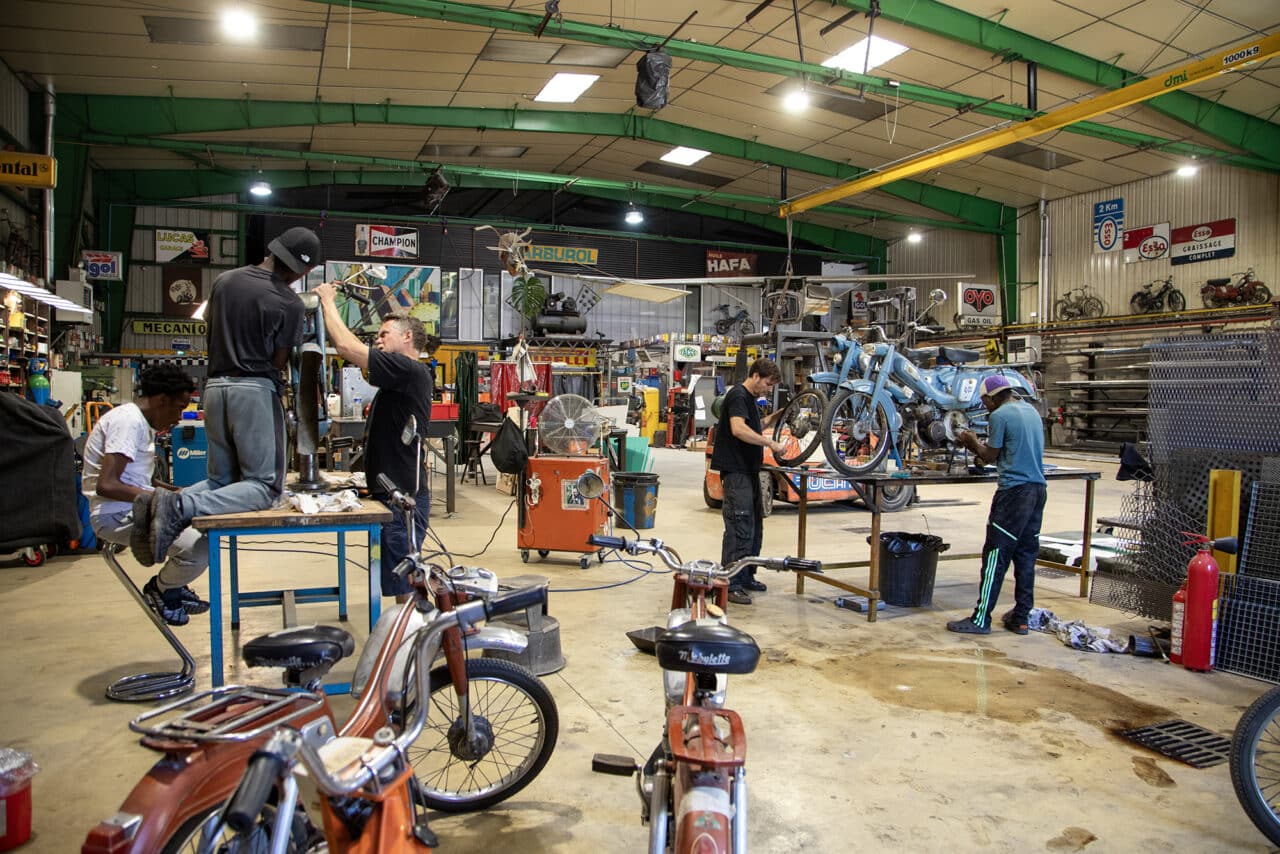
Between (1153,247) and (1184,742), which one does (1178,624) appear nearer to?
(1184,742)

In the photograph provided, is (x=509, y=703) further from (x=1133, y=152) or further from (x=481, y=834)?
(x=1133, y=152)

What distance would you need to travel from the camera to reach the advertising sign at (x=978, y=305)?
1894 centimetres

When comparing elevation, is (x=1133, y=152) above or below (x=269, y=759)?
above

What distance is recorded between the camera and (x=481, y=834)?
8.35 feet

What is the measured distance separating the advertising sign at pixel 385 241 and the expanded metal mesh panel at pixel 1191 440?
57.8 feet

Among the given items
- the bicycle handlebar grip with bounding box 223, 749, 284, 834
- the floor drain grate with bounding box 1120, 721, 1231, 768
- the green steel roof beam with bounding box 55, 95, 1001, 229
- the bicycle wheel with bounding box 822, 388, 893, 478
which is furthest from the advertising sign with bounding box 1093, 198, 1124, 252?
the bicycle handlebar grip with bounding box 223, 749, 284, 834

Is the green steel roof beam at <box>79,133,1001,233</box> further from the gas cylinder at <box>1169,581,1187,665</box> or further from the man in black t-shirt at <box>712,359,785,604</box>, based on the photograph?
the gas cylinder at <box>1169,581,1187,665</box>

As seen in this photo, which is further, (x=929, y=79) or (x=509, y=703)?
(x=929, y=79)

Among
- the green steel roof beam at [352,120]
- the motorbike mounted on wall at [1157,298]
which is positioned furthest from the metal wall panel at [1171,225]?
the green steel roof beam at [352,120]

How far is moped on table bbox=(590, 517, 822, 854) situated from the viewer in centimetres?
174

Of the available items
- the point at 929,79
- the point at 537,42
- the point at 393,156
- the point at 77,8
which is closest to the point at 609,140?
the point at 393,156

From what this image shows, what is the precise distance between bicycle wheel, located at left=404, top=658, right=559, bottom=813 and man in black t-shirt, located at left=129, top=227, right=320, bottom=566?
1.16 metres

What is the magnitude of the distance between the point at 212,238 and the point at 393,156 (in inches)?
197

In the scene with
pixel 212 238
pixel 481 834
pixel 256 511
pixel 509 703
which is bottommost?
pixel 481 834
